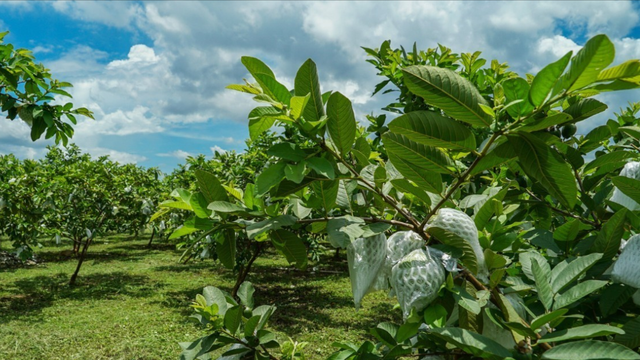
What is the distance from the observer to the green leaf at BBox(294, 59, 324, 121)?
701mm

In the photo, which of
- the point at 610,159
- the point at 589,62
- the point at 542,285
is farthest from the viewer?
the point at 610,159

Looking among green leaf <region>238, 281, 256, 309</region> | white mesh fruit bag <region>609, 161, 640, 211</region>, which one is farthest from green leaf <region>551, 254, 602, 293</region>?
green leaf <region>238, 281, 256, 309</region>

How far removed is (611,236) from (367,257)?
48cm

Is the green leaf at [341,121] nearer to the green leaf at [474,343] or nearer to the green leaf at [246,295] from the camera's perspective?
the green leaf at [474,343]

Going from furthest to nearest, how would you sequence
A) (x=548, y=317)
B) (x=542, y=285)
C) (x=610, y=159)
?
(x=610, y=159)
(x=542, y=285)
(x=548, y=317)

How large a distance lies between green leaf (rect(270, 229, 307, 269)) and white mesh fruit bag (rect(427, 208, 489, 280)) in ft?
0.94

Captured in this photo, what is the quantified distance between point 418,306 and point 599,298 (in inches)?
16.7

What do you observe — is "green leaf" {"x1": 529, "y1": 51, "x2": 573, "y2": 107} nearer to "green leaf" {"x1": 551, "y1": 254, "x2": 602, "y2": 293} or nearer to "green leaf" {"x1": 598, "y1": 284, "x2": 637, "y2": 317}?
"green leaf" {"x1": 551, "y1": 254, "x2": 602, "y2": 293}

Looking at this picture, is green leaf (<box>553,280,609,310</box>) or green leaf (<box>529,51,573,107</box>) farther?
green leaf (<box>553,280,609,310</box>)

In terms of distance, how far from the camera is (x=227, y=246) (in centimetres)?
96

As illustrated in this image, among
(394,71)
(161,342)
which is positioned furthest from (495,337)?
(161,342)

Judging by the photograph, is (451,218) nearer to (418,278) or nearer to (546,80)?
(418,278)

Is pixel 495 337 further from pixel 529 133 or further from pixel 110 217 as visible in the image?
pixel 110 217

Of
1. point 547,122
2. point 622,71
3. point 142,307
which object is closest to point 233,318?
point 547,122
